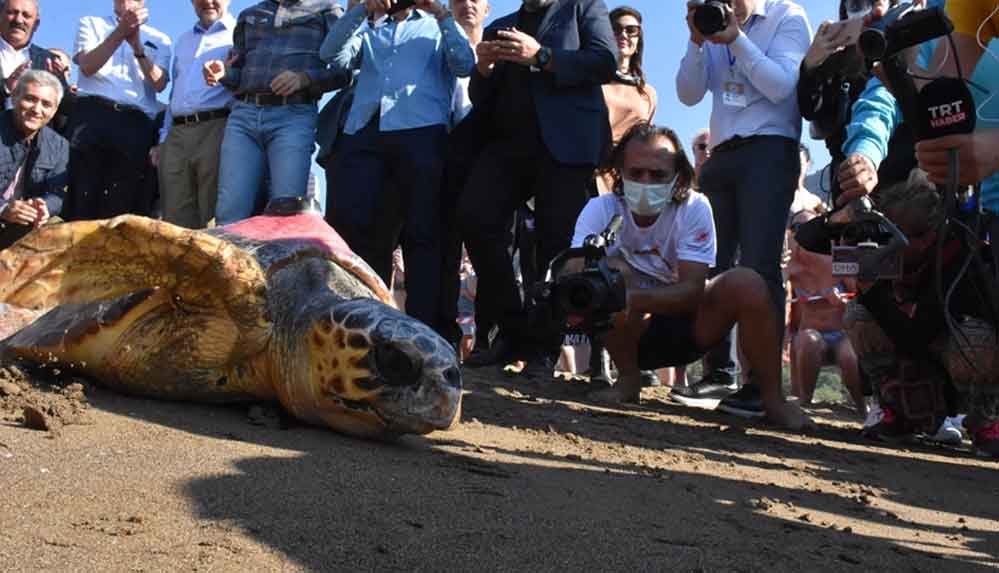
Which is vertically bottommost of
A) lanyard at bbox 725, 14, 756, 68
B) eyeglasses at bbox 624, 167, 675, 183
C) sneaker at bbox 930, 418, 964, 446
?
sneaker at bbox 930, 418, 964, 446

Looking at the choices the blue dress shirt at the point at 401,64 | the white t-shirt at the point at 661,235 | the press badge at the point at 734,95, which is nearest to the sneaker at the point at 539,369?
the white t-shirt at the point at 661,235

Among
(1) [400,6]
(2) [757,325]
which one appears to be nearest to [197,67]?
(1) [400,6]

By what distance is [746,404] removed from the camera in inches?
151

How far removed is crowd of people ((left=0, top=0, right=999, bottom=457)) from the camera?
3629 millimetres

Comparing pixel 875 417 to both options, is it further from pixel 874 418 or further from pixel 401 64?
pixel 401 64

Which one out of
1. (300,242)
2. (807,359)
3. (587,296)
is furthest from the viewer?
(807,359)

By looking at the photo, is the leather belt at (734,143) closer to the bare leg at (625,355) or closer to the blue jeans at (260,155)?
the bare leg at (625,355)

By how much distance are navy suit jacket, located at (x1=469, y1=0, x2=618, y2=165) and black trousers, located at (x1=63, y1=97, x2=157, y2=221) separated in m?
1.95

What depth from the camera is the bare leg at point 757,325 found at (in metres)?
3.62

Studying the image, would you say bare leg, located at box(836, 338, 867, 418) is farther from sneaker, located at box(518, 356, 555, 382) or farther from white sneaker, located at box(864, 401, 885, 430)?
sneaker, located at box(518, 356, 555, 382)

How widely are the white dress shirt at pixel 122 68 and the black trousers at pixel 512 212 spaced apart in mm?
1997

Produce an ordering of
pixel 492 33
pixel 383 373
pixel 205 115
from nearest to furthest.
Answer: pixel 383 373 → pixel 492 33 → pixel 205 115

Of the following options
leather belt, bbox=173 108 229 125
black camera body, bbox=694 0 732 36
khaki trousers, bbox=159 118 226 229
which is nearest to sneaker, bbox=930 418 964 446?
Answer: black camera body, bbox=694 0 732 36

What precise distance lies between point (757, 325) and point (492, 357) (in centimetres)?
118
